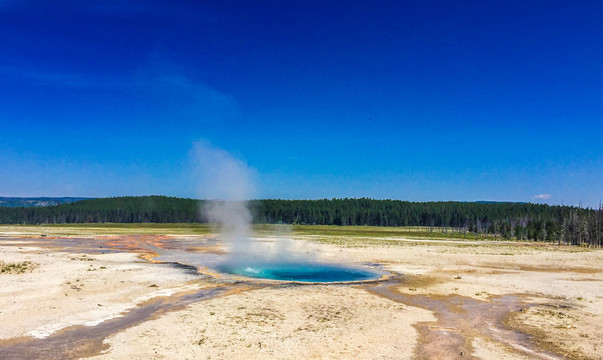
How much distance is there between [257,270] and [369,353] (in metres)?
22.6

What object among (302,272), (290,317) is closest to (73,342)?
(290,317)

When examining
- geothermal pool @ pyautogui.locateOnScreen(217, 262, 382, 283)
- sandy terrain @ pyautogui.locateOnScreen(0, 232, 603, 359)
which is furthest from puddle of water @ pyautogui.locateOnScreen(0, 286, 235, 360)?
geothermal pool @ pyautogui.locateOnScreen(217, 262, 382, 283)

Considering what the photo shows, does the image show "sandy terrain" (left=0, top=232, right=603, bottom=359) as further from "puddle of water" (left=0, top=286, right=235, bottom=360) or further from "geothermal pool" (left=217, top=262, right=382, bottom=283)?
"geothermal pool" (left=217, top=262, right=382, bottom=283)

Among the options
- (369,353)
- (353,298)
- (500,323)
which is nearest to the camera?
(369,353)

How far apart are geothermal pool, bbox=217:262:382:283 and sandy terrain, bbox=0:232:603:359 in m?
3.70

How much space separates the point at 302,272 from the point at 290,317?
17.2m

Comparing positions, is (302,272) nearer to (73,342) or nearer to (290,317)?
(290,317)

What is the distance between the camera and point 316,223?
184000 millimetres

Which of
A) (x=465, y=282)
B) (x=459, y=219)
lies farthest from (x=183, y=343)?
(x=459, y=219)

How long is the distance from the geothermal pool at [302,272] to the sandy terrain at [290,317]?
370 centimetres

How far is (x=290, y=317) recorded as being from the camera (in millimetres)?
18125

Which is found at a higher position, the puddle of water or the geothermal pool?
the puddle of water

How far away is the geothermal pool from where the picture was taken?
31.5 m

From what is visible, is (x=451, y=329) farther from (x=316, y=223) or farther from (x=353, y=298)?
(x=316, y=223)
